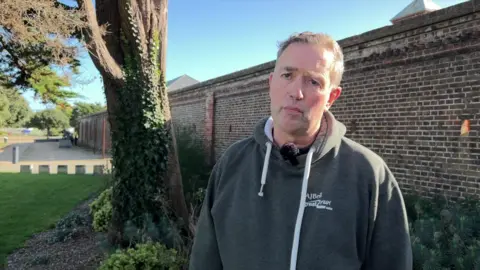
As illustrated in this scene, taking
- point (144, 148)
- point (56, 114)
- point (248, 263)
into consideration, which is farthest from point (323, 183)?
point (56, 114)

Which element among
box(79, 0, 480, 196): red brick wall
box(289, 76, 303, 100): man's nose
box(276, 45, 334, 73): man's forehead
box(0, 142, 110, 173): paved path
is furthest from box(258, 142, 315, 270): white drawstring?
box(0, 142, 110, 173): paved path

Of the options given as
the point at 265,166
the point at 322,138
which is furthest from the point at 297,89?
the point at 265,166

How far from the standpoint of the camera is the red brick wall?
490cm

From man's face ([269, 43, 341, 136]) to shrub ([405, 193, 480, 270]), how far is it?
Answer: 2773 mm

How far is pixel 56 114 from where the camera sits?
209 ft

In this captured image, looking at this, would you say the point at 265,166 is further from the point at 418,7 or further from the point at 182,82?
the point at 182,82

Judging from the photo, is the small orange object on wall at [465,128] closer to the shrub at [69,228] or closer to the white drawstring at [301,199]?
the white drawstring at [301,199]

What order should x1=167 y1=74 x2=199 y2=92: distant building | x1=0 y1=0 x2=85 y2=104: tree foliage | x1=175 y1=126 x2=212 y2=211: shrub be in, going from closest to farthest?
x1=0 y1=0 x2=85 y2=104: tree foliage, x1=175 y1=126 x2=212 y2=211: shrub, x1=167 y1=74 x2=199 y2=92: distant building

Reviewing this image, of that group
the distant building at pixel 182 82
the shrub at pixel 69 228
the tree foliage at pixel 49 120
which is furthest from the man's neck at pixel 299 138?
the tree foliage at pixel 49 120

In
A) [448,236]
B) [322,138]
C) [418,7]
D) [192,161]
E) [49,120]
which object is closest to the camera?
[322,138]

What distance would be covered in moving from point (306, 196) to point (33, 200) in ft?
35.7

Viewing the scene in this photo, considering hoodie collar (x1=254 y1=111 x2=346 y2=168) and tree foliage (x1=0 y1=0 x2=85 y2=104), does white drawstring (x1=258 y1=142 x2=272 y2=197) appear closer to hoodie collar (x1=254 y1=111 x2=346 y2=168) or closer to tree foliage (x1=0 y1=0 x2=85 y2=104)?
hoodie collar (x1=254 y1=111 x2=346 y2=168)

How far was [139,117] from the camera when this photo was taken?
5.93m

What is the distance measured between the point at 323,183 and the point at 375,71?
5421 millimetres
